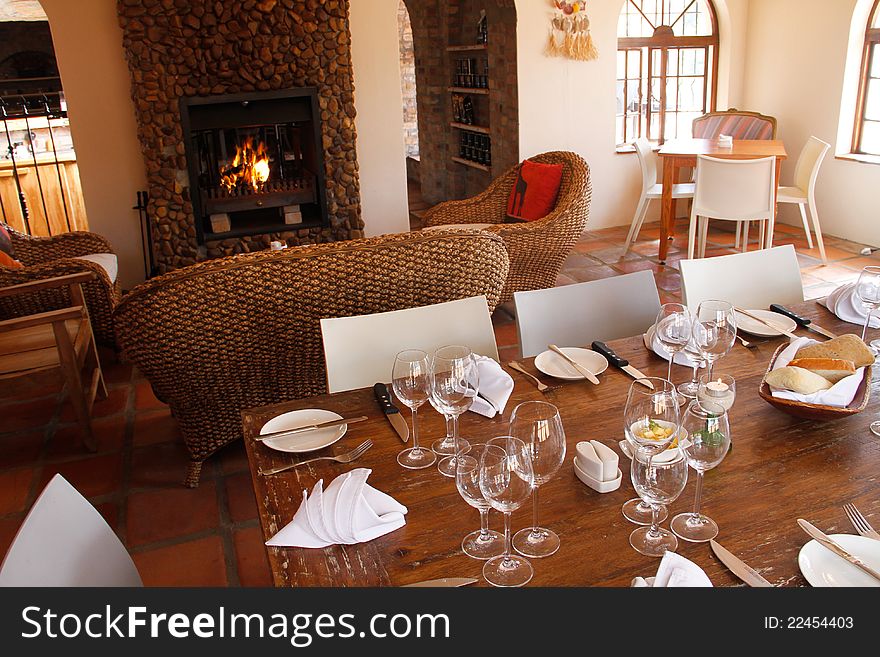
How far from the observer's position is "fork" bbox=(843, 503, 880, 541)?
1221 mm

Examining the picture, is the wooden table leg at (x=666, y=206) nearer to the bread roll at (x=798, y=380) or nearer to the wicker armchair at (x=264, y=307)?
the wicker armchair at (x=264, y=307)

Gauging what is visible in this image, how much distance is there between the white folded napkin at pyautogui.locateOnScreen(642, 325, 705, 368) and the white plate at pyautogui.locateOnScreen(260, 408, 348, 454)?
799 mm

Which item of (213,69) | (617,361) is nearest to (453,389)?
(617,361)

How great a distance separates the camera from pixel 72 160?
6379mm

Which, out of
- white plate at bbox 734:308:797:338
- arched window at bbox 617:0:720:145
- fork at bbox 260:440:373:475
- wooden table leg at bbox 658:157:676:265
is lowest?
wooden table leg at bbox 658:157:676:265

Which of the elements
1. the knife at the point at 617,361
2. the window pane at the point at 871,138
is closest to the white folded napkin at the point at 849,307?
Result: the knife at the point at 617,361

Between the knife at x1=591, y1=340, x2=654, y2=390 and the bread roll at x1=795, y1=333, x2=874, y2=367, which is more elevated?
the bread roll at x1=795, y1=333, x2=874, y2=367

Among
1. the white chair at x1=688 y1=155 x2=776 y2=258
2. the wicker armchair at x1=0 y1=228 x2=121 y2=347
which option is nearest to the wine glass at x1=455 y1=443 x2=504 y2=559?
the wicker armchair at x1=0 y1=228 x2=121 y2=347

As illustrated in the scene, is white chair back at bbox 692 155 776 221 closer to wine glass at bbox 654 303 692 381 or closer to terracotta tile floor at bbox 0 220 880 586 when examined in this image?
terracotta tile floor at bbox 0 220 880 586

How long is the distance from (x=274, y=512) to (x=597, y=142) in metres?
5.38

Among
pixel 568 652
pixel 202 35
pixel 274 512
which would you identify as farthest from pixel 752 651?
pixel 202 35

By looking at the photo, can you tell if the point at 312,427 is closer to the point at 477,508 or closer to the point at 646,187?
the point at 477,508

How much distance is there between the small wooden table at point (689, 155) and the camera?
510cm

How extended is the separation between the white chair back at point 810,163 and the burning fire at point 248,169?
12.3ft
